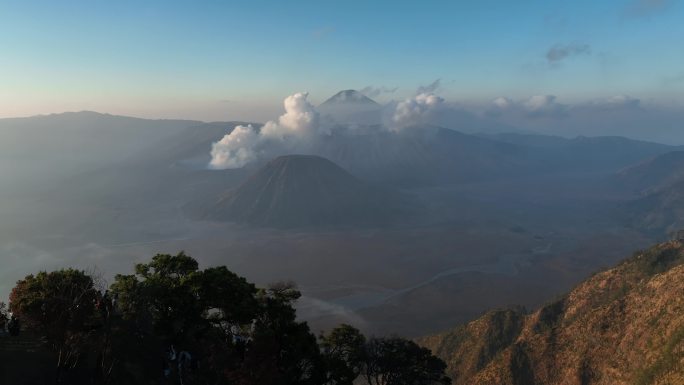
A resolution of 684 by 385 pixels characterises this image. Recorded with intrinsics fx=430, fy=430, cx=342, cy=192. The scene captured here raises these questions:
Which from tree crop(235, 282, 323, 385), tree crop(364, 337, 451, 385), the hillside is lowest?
the hillside

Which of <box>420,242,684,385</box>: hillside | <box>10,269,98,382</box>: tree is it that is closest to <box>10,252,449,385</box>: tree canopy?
<box>10,269,98,382</box>: tree

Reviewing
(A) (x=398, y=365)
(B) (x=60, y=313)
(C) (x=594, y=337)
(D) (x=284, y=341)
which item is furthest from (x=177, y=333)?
(C) (x=594, y=337)

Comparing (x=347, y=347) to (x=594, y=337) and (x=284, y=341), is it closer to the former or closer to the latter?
(x=284, y=341)

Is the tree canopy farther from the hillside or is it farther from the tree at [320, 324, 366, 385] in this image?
the hillside

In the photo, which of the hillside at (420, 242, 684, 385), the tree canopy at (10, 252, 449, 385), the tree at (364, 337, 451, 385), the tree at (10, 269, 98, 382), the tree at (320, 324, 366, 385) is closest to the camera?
the tree at (10, 269, 98, 382)

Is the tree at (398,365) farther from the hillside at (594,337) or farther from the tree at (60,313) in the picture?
the hillside at (594,337)

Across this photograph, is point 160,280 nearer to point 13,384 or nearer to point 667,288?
point 13,384
